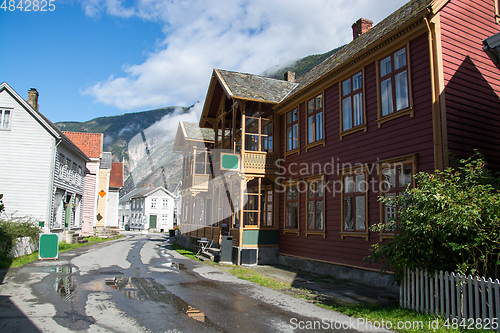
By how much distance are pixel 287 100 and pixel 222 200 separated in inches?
334

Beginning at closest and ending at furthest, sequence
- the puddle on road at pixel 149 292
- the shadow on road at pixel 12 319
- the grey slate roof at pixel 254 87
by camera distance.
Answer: the shadow on road at pixel 12 319 → the puddle on road at pixel 149 292 → the grey slate roof at pixel 254 87

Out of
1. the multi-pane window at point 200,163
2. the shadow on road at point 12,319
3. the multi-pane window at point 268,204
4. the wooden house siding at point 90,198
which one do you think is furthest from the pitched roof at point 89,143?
the shadow on road at point 12,319

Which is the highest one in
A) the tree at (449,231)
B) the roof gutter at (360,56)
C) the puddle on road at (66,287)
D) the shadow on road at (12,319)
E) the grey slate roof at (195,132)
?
the grey slate roof at (195,132)

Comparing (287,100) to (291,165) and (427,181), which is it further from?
(427,181)

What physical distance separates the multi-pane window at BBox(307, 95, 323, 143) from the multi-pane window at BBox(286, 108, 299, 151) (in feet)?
3.27

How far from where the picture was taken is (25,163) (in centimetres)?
2288

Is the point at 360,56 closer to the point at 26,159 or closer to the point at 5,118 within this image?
the point at 26,159

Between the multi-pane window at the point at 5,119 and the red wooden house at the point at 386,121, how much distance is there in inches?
768

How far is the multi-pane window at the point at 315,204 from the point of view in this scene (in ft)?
46.2

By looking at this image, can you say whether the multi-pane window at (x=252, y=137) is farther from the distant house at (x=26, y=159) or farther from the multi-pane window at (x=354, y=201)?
the distant house at (x=26, y=159)

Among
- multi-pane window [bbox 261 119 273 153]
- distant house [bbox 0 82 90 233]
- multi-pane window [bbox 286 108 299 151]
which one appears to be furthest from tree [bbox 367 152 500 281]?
distant house [bbox 0 82 90 233]

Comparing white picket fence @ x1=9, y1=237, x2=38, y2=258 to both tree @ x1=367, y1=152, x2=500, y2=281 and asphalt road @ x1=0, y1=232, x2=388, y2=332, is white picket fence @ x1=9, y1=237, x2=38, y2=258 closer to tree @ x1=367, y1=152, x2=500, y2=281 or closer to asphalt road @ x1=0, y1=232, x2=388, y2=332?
asphalt road @ x1=0, y1=232, x2=388, y2=332

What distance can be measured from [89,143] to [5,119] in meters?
15.1

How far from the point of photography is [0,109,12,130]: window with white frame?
900 inches
